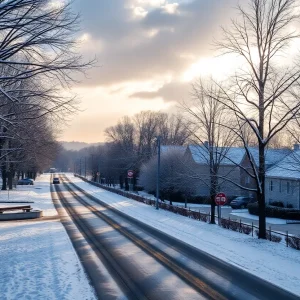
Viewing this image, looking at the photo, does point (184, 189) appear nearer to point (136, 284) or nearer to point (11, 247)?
point (11, 247)

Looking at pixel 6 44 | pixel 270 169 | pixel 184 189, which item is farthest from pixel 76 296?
pixel 270 169

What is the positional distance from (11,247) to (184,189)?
26.1 meters

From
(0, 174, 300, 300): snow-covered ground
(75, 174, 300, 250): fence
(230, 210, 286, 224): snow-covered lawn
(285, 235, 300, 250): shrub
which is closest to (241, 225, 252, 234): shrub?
(75, 174, 300, 250): fence

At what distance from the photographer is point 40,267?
42.3ft

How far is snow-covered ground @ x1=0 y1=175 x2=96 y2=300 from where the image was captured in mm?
10234

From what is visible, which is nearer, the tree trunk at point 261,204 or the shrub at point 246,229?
the tree trunk at point 261,204

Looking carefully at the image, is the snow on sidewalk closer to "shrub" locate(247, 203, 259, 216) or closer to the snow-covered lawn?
the snow-covered lawn

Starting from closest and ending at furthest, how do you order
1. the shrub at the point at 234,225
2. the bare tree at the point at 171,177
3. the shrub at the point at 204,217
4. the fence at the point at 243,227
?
the fence at the point at 243,227
the shrub at the point at 234,225
the shrub at the point at 204,217
the bare tree at the point at 171,177

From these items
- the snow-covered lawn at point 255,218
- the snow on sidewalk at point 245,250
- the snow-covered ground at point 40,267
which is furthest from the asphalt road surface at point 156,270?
the snow-covered lawn at point 255,218

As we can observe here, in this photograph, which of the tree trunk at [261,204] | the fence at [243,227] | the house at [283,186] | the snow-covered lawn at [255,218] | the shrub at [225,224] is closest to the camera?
the fence at [243,227]

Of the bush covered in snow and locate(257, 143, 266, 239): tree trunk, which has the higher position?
locate(257, 143, 266, 239): tree trunk

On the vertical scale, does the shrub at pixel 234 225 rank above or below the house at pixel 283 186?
below

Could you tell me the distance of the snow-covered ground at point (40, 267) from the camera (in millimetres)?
10234

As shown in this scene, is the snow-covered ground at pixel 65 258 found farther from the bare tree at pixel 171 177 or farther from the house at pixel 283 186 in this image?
the bare tree at pixel 171 177
